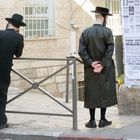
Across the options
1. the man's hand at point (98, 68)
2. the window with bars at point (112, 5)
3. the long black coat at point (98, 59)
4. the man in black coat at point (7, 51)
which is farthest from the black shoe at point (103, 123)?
the window with bars at point (112, 5)

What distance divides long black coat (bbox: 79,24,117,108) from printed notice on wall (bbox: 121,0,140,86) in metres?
0.75

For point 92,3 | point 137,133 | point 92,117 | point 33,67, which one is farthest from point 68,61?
point 92,3

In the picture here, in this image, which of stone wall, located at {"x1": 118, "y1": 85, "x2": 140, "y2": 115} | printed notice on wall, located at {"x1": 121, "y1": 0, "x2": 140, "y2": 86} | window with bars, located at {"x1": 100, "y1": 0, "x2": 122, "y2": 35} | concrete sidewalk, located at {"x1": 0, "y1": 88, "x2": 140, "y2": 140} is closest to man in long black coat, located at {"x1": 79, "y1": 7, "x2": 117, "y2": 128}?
concrete sidewalk, located at {"x1": 0, "y1": 88, "x2": 140, "y2": 140}

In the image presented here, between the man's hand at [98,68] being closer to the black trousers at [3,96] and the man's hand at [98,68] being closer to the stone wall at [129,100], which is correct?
the stone wall at [129,100]

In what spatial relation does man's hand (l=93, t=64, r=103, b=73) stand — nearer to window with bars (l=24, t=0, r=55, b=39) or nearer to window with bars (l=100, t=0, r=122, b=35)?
window with bars (l=24, t=0, r=55, b=39)

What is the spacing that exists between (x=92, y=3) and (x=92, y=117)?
20.9 feet

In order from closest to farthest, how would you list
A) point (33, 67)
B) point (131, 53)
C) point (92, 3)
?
1. point (131, 53)
2. point (33, 67)
3. point (92, 3)

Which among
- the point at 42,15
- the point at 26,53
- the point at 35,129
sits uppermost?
the point at 42,15

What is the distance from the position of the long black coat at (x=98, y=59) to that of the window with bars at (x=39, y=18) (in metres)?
4.71

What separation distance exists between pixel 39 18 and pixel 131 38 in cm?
455

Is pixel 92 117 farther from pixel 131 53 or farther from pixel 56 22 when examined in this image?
pixel 56 22

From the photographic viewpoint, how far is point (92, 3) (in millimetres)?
14258

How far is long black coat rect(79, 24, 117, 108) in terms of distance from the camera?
8141 mm

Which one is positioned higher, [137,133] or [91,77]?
[91,77]
